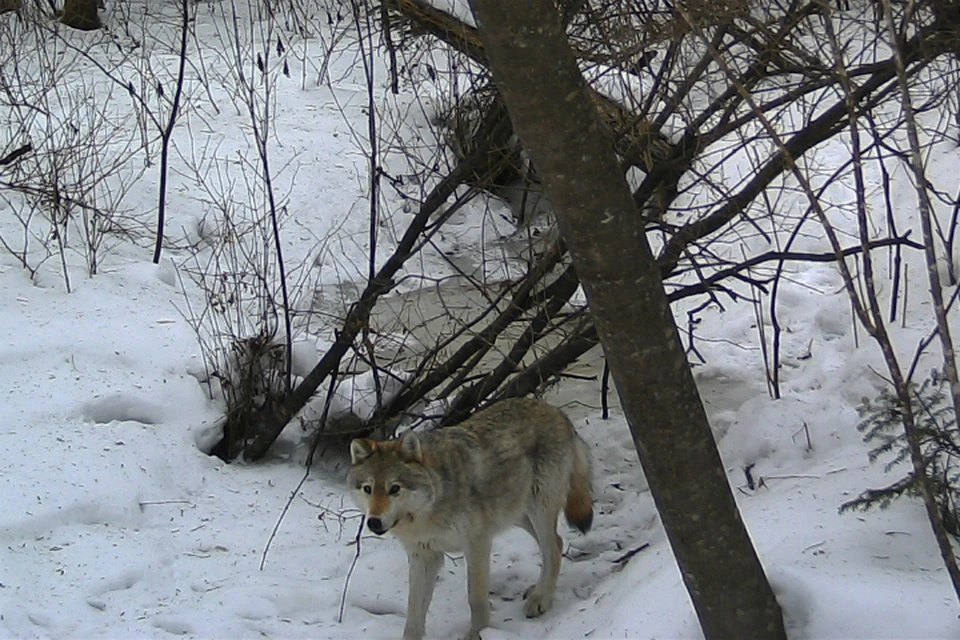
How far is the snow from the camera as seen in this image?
498 cm

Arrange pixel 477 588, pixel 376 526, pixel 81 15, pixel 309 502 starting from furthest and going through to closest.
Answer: pixel 81 15 < pixel 309 502 < pixel 477 588 < pixel 376 526

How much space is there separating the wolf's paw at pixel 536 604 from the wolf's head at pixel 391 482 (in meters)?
0.84

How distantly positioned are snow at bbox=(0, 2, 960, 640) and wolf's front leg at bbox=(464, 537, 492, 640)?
5.7 inches

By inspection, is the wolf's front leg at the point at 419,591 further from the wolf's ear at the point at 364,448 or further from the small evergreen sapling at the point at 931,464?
the small evergreen sapling at the point at 931,464

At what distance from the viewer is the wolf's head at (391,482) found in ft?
18.1

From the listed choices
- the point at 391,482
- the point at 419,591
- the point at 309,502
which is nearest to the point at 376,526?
the point at 391,482

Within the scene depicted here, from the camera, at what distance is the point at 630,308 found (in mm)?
3730

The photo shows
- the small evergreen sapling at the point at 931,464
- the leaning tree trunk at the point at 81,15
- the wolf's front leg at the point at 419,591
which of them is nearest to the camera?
the small evergreen sapling at the point at 931,464

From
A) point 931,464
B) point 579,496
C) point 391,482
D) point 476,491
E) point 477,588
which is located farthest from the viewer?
point 579,496

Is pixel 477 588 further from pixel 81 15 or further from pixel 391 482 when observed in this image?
pixel 81 15

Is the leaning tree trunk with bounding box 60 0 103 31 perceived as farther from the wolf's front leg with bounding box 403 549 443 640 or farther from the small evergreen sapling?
the small evergreen sapling

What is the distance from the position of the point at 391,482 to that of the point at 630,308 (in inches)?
89.7

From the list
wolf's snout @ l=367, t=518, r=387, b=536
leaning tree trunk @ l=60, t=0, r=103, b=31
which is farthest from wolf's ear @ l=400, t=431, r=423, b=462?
leaning tree trunk @ l=60, t=0, r=103, b=31

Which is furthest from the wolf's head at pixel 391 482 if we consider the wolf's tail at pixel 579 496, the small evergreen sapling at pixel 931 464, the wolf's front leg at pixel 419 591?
the small evergreen sapling at pixel 931 464
